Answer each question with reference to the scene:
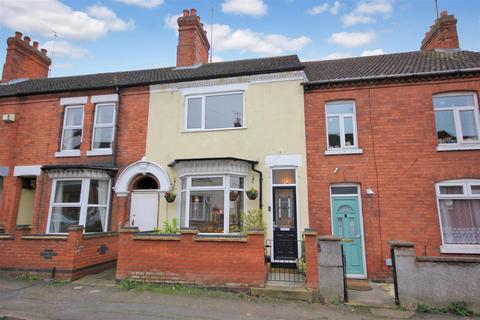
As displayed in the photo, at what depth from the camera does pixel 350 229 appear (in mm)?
8539

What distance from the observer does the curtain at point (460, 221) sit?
7.93m

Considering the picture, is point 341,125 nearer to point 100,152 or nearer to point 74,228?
point 74,228

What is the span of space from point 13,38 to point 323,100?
1527 centimetres

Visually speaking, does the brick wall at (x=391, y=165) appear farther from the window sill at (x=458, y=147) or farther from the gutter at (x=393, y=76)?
the gutter at (x=393, y=76)

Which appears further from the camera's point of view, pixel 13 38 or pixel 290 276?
pixel 13 38

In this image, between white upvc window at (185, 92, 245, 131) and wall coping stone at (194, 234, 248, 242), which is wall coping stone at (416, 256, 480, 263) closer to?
wall coping stone at (194, 234, 248, 242)

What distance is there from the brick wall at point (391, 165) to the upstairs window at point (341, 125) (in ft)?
0.67

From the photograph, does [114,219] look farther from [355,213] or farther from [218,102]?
[355,213]

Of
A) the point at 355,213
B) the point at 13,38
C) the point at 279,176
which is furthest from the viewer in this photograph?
the point at 13,38

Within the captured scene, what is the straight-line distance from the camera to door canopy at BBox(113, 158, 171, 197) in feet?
31.9

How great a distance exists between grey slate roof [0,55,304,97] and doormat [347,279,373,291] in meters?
6.72

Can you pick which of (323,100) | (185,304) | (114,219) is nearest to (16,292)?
(114,219)

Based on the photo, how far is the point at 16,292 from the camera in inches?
263

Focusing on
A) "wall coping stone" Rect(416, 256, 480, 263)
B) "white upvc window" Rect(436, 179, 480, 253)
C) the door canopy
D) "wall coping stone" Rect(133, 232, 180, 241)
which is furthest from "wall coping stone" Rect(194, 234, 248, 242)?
"white upvc window" Rect(436, 179, 480, 253)
